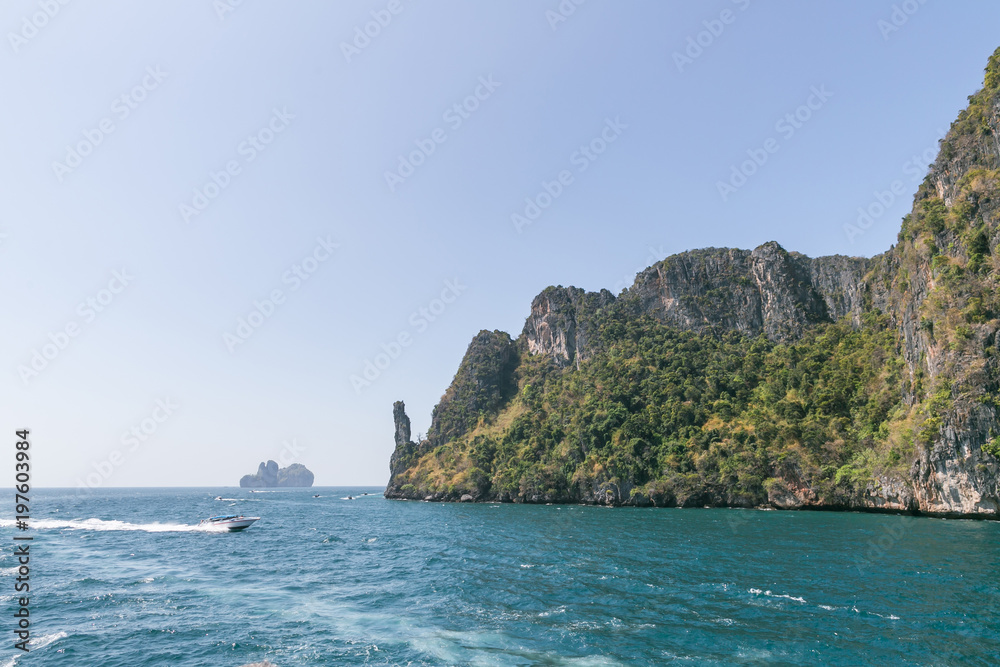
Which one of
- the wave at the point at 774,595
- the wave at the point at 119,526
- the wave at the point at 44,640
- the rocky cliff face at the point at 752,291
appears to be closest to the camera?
the wave at the point at 44,640

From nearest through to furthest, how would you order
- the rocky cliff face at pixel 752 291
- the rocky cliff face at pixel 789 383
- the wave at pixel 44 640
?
the wave at pixel 44 640 → the rocky cliff face at pixel 789 383 → the rocky cliff face at pixel 752 291

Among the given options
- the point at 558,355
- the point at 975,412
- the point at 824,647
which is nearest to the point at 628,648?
the point at 824,647

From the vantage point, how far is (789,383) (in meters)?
103

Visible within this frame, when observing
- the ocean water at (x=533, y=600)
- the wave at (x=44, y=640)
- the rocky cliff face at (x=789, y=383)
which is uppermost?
the rocky cliff face at (x=789, y=383)

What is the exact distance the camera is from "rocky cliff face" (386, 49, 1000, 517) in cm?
6022

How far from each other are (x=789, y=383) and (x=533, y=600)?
95209 mm

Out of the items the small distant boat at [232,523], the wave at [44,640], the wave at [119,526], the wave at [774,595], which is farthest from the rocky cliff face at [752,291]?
the wave at [44,640]

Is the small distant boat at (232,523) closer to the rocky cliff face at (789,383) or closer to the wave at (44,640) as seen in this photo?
the wave at (44,640)

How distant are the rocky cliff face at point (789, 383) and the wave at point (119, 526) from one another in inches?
2672

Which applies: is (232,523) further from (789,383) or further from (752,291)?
(752,291)

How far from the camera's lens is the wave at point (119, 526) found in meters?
65.8

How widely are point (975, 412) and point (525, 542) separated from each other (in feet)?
172

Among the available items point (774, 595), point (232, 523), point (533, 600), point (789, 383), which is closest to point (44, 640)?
point (533, 600)

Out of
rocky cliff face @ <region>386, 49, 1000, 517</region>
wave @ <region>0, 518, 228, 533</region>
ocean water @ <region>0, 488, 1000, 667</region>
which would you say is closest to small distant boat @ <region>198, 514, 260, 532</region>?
wave @ <region>0, 518, 228, 533</region>
